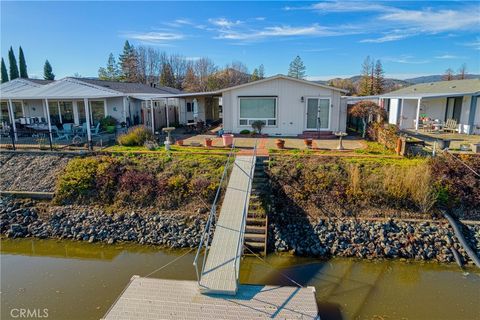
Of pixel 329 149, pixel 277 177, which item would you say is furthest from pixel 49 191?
pixel 329 149

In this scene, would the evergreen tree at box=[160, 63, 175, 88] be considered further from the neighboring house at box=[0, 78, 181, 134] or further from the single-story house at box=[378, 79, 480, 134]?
the single-story house at box=[378, 79, 480, 134]

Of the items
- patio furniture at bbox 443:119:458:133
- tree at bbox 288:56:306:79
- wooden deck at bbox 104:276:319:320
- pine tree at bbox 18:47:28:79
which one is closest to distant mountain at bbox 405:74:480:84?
tree at bbox 288:56:306:79

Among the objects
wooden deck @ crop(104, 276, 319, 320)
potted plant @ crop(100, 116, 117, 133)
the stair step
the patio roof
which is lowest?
wooden deck @ crop(104, 276, 319, 320)

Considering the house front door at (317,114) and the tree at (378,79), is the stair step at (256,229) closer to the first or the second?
the house front door at (317,114)

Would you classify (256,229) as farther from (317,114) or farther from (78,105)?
(78,105)

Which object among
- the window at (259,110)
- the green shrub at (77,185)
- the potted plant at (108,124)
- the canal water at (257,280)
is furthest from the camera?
the potted plant at (108,124)

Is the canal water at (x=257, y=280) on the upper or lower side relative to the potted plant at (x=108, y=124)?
lower

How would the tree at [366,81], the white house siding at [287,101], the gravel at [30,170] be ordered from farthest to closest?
the tree at [366,81]
the white house siding at [287,101]
the gravel at [30,170]

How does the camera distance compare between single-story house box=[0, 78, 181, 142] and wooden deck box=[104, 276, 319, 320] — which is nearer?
wooden deck box=[104, 276, 319, 320]

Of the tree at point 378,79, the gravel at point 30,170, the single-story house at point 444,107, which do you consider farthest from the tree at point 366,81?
the gravel at point 30,170
